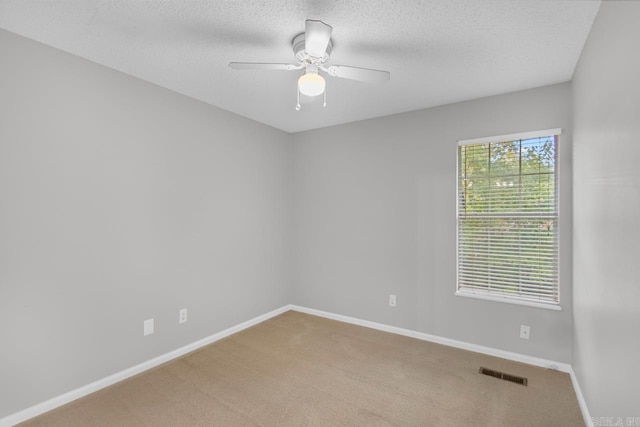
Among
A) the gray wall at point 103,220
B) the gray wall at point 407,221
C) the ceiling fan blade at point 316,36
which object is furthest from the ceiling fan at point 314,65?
the gray wall at point 407,221

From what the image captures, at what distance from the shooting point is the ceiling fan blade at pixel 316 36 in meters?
1.64

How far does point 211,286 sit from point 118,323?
0.92m

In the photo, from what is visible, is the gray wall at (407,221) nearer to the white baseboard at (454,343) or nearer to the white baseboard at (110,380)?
the white baseboard at (454,343)

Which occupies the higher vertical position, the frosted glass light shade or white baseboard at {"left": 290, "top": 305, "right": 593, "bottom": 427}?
the frosted glass light shade

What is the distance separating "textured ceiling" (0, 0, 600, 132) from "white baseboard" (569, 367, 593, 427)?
244 centimetres

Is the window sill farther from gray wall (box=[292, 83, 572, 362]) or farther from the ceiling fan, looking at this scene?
the ceiling fan

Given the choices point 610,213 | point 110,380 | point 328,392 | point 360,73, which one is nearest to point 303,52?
point 360,73

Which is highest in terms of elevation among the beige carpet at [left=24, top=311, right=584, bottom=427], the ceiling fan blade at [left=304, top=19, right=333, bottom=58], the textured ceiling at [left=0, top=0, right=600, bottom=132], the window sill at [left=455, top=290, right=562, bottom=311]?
the textured ceiling at [left=0, top=0, right=600, bottom=132]

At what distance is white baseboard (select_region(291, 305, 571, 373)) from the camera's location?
2674 millimetres

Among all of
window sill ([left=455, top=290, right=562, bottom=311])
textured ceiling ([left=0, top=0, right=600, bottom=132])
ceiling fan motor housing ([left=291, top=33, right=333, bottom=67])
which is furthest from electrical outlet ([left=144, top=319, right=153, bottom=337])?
window sill ([left=455, top=290, right=562, bottom=311])

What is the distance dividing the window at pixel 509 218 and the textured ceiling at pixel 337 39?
1.93 ft

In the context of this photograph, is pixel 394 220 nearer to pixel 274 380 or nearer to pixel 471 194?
pixel 471 194

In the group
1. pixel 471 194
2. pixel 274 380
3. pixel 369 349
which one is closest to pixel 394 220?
pixel 471 194

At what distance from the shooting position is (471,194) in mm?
3078
